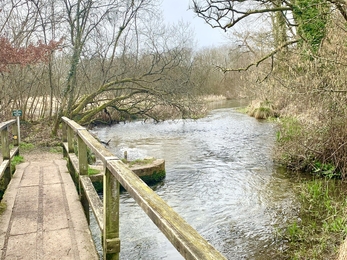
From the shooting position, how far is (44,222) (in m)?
3.73

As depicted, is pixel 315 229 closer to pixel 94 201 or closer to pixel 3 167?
pixel 94 201

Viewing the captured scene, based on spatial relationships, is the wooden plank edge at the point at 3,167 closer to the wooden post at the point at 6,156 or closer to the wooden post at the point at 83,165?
the wooden post at the point at 6,156

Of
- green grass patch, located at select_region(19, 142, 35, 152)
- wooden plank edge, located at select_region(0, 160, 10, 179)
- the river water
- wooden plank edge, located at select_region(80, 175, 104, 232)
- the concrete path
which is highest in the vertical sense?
wooden plank edge, located at select_region(0, 160, 10, 179)

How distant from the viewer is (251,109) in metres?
26.5

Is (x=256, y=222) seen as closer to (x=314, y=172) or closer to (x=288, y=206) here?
(x=288, y=206)

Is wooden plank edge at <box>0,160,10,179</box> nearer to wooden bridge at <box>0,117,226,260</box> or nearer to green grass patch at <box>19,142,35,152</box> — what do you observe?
wooden bridge at <box>0,117,226,260</box>

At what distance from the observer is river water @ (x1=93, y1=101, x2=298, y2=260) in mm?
6321

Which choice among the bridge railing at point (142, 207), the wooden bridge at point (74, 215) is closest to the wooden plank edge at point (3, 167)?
the wooden bridge at point (74, 215)

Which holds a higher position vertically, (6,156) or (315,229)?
(6,156)

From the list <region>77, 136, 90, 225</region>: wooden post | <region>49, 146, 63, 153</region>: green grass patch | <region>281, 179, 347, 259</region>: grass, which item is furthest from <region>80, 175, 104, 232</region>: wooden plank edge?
<region>49, 146, 63, 153</region>: green grass patch

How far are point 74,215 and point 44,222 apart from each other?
0.32 meters

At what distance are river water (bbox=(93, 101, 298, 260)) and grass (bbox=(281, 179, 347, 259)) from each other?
259 millimetres

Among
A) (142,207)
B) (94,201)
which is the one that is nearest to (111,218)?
(142,207)

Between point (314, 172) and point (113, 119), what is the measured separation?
15115mm
